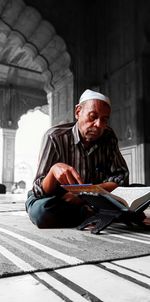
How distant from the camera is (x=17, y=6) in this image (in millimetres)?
5973

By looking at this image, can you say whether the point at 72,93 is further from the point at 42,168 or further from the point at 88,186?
the point at 88,186

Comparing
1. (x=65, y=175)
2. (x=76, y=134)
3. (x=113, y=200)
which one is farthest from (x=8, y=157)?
(x=113, y=200)

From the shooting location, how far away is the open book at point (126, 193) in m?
1.37

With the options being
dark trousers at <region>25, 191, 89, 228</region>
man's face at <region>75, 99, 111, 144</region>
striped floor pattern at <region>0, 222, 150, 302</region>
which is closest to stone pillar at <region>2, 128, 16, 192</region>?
dark trousers at <region>25, 191, 89, 228</region>

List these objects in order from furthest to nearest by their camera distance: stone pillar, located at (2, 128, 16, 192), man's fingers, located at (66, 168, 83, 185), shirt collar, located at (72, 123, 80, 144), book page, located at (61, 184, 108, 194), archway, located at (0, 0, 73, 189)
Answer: stone pillar, located at (2, 128, 16, 192)
archway, located at (0, 0, 73, 189)
shirt collar, located at (72, 123, 80, 144)
man's fingers, located at (66, 168, 83, 185)
book page, located at (61, 184, 108, 194)

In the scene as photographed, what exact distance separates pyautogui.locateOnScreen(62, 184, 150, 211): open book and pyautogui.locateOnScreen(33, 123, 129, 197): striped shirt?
0.73ft

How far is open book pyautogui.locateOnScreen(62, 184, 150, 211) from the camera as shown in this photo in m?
1.37

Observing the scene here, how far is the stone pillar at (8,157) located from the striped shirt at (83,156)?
33.3 ft

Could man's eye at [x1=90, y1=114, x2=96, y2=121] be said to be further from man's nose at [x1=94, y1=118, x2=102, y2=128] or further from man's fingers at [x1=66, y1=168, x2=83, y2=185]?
man's fingers at [x1=66, y1=168, x2=83, y2=185]

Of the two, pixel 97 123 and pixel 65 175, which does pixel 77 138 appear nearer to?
pixel 97 123

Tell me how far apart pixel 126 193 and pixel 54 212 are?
441mm

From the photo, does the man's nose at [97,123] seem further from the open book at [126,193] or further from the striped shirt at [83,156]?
the open book at [126,193]

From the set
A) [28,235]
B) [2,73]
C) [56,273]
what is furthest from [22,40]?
[56,273]

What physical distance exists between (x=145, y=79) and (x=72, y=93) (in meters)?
1.68
